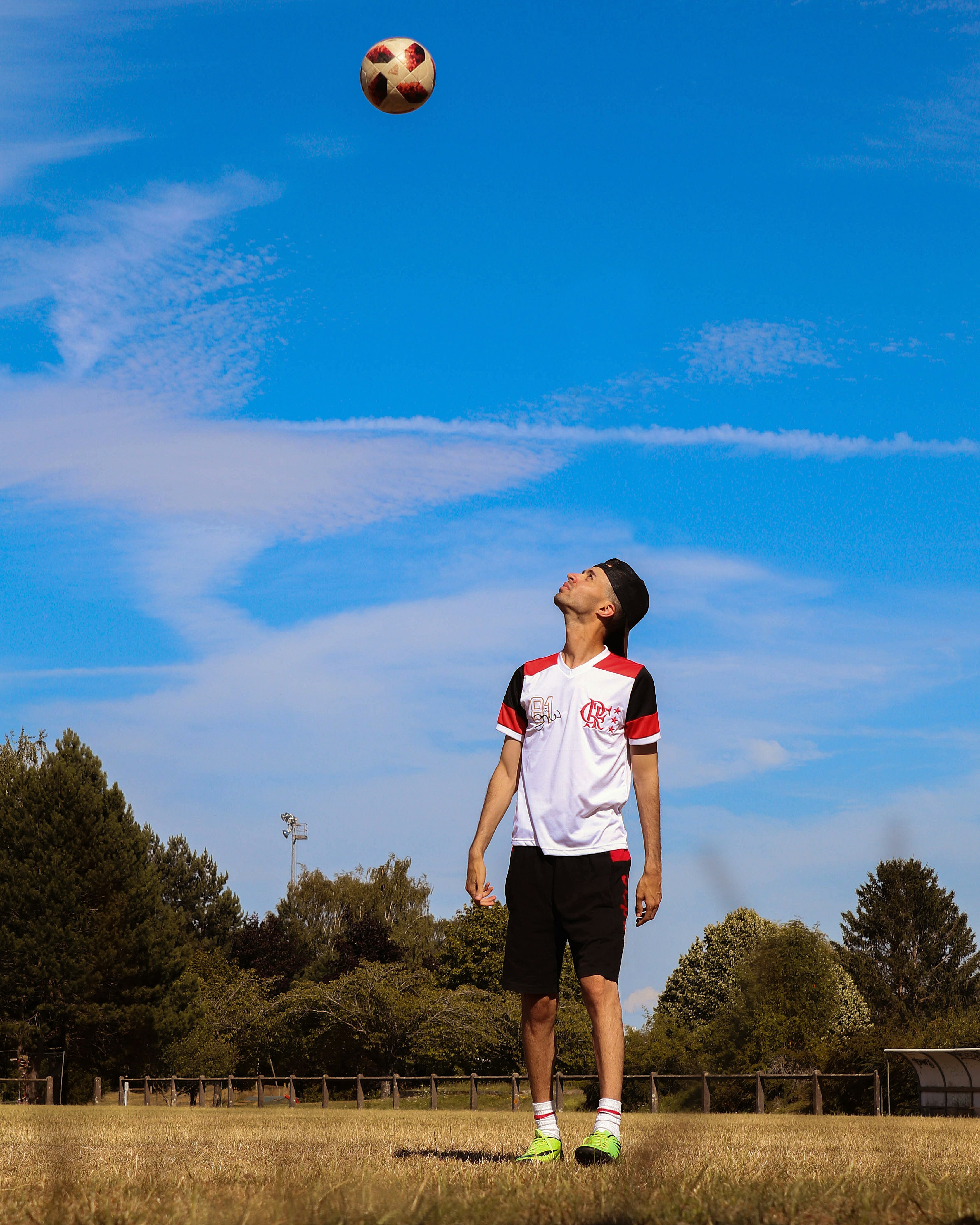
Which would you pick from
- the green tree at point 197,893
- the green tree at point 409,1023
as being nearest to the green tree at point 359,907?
the green tree at point 197,893

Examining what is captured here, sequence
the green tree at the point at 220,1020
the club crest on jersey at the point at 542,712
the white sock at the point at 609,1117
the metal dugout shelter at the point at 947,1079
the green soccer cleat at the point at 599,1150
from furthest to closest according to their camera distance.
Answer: the green tree at the point at 220,1020 < the metal dugout shelter at the point at 947,1079 < the club crest on jersey at the point at 542,712 < the white sock at the point at 609,1117 < the green soccer cleat at the point at 599,1150

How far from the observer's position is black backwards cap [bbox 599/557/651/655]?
19.5 ft

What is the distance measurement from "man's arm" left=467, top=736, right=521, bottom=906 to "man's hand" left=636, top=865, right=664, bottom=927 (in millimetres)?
750

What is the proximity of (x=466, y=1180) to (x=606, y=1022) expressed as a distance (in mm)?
1312

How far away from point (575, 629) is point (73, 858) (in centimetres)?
4021


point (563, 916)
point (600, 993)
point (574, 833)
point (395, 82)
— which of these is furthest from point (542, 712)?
point (395, 82)

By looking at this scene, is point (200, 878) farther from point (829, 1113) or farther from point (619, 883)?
point (619, 883)

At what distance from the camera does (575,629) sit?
579 cm

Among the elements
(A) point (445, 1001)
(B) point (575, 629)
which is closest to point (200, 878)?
(A) point (445, 1001)

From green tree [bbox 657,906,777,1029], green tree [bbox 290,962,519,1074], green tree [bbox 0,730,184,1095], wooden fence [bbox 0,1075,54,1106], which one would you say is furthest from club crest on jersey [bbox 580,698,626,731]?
green tree [bbox 657,906,777,1029]

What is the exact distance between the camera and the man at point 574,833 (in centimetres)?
510

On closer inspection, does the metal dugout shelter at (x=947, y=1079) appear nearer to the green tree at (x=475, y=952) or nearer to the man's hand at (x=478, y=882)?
the man's hand at (x=478, y=882)

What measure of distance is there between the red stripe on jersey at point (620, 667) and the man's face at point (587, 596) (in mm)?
267

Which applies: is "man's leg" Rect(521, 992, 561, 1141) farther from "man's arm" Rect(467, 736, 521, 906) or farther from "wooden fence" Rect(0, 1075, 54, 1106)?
"wooden fence" Rect(0, 1075, 54, 1106)
